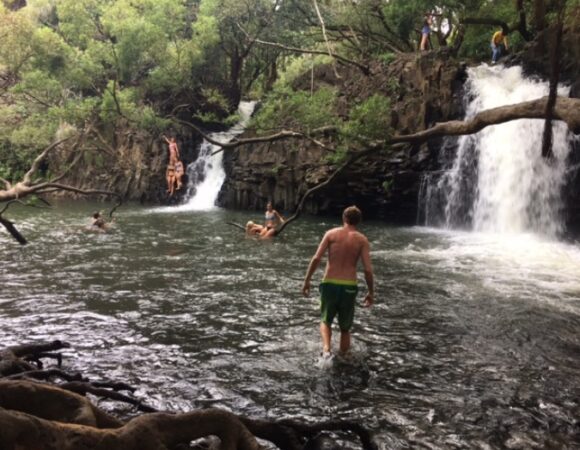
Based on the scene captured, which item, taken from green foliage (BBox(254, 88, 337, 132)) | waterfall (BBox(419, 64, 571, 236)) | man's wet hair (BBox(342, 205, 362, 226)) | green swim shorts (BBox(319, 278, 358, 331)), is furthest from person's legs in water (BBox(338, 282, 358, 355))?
waterfall (BBox(419, 64, 571, 236))

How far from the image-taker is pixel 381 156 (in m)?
24.1

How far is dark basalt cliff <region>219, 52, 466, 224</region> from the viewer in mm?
23219

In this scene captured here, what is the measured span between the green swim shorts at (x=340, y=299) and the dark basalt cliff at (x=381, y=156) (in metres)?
13.6

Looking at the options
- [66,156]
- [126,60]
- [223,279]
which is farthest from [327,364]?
[66,156]

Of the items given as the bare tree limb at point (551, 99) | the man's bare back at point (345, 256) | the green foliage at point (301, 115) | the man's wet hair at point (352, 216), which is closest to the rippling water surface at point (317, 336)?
the man's bare back at point (345, 256)

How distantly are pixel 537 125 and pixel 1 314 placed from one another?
60.9ft

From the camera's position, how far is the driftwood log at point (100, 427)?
2.81 metres

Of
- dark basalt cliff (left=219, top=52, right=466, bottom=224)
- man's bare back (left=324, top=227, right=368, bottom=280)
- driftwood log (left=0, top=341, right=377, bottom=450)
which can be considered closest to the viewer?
driftwood log (left=0, top=341, right=377, bottom=450)

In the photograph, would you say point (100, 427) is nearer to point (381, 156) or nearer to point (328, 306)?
point (328, 306)

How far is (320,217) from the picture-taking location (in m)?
27.2

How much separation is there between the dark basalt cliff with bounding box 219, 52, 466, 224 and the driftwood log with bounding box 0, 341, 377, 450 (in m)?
16.9

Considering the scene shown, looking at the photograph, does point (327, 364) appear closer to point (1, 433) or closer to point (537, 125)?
point (1, 433)

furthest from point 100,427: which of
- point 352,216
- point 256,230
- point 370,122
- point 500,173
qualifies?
point 500,173

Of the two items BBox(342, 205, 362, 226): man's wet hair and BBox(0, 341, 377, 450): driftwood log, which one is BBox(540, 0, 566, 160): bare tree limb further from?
BBox(0, 341, 377, 450): driftwood log
